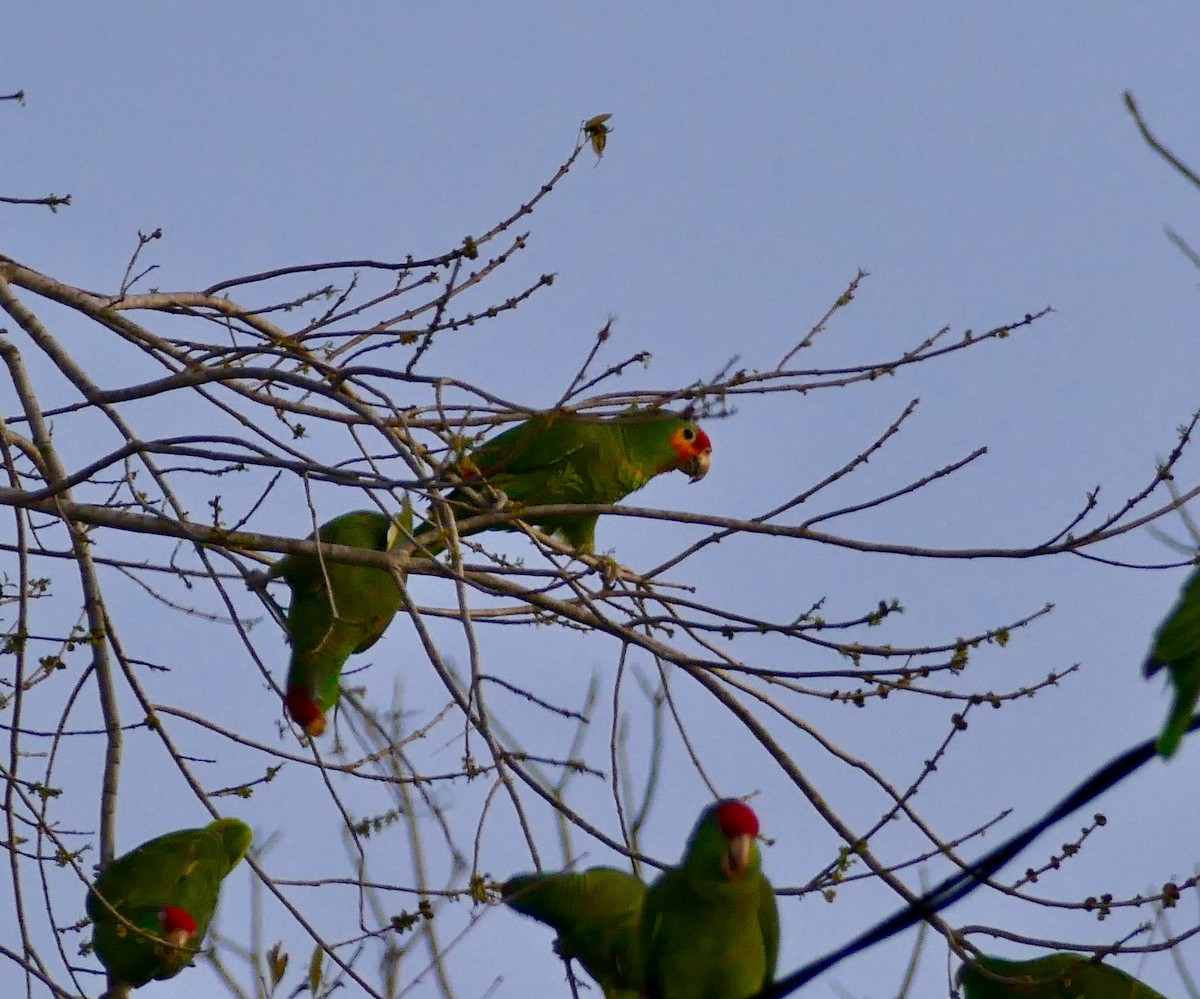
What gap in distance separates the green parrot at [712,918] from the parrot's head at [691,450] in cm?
308

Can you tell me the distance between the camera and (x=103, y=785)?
465 centimetres

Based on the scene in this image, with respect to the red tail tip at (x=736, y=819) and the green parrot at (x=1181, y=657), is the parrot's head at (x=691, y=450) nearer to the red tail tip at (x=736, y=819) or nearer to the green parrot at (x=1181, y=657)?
the red tail tip at (x=736, y=819)

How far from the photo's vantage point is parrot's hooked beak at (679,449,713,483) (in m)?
7.09

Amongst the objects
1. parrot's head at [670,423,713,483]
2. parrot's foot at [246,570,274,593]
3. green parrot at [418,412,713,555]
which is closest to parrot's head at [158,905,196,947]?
parrot's foot at [246,570,274,593]

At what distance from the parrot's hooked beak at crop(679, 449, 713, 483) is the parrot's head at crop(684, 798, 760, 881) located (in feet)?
10.7

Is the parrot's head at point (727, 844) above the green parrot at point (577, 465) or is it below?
below

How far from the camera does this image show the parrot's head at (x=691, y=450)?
22.7 ft

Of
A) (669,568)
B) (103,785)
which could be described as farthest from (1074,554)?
(103,785)

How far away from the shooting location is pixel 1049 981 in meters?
4.00

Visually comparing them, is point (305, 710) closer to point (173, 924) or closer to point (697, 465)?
point (173, 924)

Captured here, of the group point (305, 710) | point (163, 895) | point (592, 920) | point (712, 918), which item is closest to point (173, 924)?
point (163, 895)

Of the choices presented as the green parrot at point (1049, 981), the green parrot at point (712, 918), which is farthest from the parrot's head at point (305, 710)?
the green parrot at point (1049, 981)

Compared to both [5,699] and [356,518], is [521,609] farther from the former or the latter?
[5,699]

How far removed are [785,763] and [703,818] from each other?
265mm
